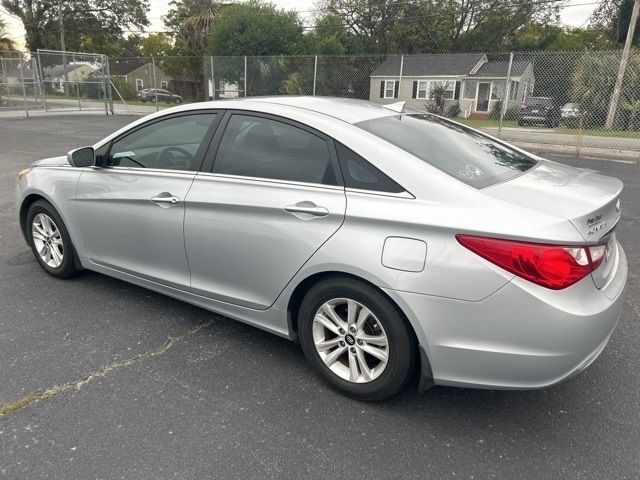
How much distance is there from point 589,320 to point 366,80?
806 inches

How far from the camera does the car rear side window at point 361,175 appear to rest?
2455 mm

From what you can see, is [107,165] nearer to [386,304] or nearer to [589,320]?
[386,304]

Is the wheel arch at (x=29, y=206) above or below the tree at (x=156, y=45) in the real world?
below

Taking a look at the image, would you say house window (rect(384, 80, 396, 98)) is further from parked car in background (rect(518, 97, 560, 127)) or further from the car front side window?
the car front side window

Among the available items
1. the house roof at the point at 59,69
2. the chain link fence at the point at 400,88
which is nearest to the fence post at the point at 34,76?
the chain link fence at the point at 400,88

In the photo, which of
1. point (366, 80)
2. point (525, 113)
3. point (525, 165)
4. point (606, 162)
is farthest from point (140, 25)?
point (525, 165)

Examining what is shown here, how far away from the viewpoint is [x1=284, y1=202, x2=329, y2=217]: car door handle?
2539mm

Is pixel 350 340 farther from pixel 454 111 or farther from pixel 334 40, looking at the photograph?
pixel 334 40

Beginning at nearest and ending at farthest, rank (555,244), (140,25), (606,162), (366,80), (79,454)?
(555,244) → (79,454) → (606,162) → (366,80) → (140,25)

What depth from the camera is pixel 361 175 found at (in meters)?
2.54

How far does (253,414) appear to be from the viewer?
99.5 inches

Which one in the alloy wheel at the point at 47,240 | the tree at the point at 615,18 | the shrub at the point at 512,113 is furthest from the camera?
the tree at the point at 615,18

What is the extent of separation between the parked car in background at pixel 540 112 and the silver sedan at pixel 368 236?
14509mm

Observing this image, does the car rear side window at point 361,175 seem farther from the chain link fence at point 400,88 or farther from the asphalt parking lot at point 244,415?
the chain link fence at point 400,88
